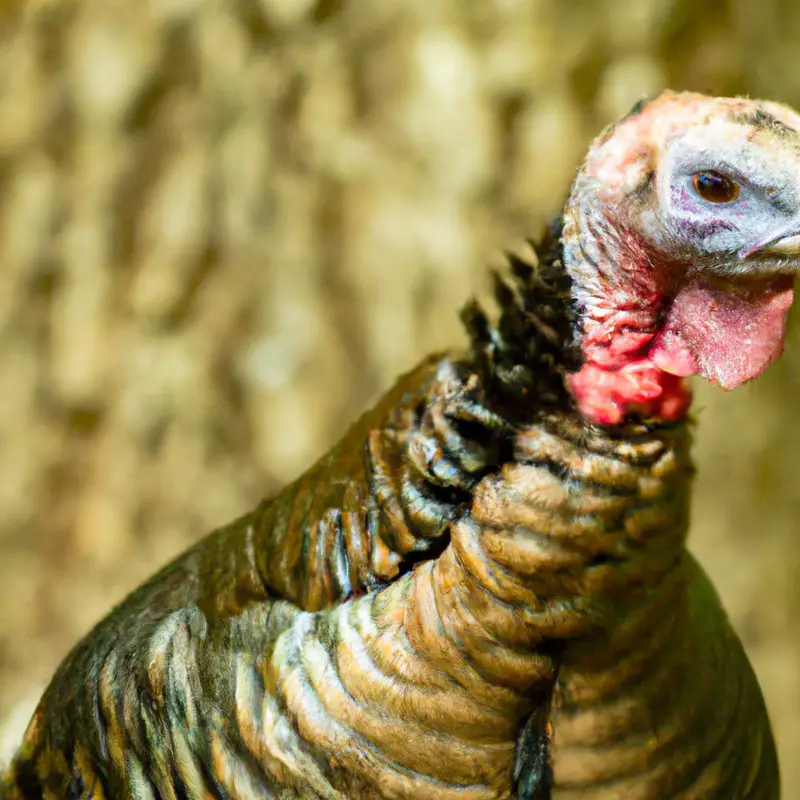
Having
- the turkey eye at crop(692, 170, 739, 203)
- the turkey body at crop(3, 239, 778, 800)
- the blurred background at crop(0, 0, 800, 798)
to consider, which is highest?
the blurred background at crop(0, 0, 800, 798)

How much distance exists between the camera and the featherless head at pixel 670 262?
60 centimetres

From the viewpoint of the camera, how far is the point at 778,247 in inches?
23.5

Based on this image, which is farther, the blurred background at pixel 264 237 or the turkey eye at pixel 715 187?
the blurred background at pixel 264 237

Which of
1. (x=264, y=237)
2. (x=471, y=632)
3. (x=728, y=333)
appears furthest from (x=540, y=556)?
(x=264, y=237)

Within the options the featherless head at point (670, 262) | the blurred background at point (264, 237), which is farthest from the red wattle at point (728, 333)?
the blurred background at point (264, 237)

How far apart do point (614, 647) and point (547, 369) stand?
0.69 ft

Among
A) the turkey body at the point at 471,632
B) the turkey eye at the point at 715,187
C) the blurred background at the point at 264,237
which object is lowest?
the turkey body at the point at 471,632

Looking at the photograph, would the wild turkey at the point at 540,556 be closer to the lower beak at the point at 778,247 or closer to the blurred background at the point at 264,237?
the lower beak at the point at 778,247

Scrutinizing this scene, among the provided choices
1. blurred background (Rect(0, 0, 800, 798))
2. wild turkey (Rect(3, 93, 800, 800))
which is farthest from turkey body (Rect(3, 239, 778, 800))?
blurred background (Rect(0, 0, 800, 798))

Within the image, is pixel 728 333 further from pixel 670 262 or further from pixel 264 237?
pixel 264 237

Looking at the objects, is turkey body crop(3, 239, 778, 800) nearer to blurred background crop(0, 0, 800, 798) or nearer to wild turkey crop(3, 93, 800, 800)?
wild turkey crop(3, 93, 800, 800)

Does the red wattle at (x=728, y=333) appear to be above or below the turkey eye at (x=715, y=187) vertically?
below

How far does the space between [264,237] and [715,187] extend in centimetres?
101

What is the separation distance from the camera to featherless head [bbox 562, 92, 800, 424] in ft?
1.96
